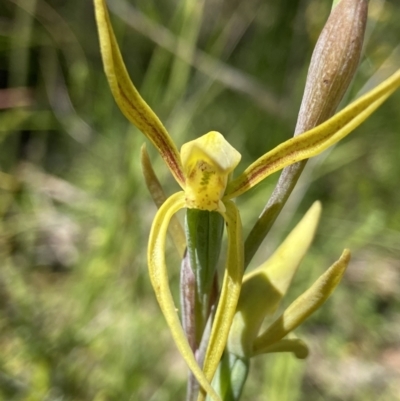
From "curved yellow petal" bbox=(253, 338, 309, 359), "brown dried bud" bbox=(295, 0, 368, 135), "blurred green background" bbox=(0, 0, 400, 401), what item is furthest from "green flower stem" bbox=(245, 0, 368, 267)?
"blurred green background" bbox=(0, 0, 400, 401)

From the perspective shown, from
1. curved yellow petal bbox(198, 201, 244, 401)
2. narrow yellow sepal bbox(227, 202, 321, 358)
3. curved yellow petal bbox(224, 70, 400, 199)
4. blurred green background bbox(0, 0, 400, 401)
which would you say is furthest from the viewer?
blurred green background bbox(0, 0, 400, 401)

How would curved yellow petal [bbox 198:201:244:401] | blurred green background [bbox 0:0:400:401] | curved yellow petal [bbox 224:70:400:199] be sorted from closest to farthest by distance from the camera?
curved yellow petal [bbox 224:70:400:199]
curved yellow petal [bbox 198:201:244:401]
blurred green background [bbox 0:0:400:401]

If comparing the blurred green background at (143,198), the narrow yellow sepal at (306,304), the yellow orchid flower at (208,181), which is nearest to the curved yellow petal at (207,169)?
the yellow orchid flower at (208,181)

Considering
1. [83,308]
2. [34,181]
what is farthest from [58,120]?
[83,308]

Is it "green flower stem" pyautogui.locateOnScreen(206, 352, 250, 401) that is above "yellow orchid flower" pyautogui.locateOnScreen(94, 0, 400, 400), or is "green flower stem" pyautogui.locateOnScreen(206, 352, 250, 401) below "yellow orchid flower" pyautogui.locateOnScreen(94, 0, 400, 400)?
below

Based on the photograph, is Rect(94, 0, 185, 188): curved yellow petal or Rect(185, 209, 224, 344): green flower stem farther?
Rect(185, 209, 224, 344): green flower stem

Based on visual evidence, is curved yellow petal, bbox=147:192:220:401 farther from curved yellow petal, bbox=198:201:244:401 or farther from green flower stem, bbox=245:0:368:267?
green flower stem, bbox=245:0:368:267

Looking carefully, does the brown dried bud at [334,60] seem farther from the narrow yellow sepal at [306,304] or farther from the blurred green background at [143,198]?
the blurred green background at [143,198]

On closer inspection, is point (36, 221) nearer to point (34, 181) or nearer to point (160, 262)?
point (34, 181)
